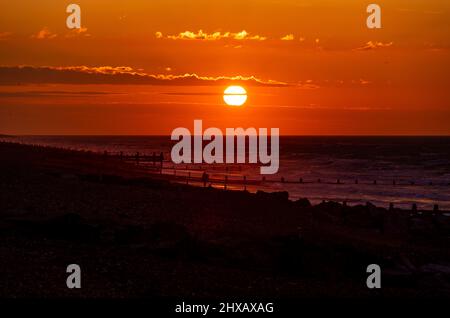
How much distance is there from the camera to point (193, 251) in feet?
57.8

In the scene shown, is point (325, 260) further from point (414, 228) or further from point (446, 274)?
point (414, 228)

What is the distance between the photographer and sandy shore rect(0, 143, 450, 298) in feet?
48.3

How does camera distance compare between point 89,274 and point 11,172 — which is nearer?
point 89,274

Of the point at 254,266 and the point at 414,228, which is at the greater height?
the point at 414,228

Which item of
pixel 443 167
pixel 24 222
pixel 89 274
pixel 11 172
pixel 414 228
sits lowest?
pixel 89 274

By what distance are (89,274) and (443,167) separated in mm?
94988

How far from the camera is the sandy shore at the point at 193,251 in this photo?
48.3ft

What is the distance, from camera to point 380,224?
30.8 metres
